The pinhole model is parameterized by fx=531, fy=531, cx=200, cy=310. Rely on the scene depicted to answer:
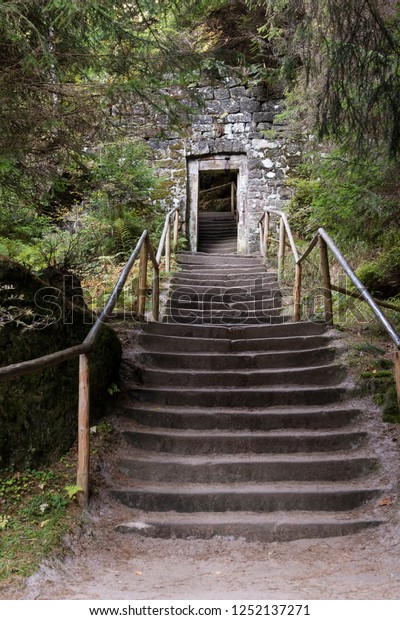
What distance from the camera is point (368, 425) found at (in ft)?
13.5

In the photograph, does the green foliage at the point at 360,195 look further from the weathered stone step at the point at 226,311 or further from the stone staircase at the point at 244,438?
the weathered stone step at the point at 226,311

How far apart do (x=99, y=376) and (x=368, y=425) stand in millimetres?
2100

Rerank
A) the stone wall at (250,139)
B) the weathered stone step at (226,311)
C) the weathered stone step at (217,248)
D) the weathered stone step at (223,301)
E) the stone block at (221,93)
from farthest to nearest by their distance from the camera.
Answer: the weathered stone step at (217,248)
the stone block at (221,93)
the stone wall at (250,139)
the weathered stone step at (223,301)
the weathered stone step at (226,311)

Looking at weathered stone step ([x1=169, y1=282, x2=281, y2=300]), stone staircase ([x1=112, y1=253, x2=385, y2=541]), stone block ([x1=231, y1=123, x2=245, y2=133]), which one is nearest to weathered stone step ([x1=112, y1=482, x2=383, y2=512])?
stone staircase ([x1=112, y1=253, x2=385, y2=541])

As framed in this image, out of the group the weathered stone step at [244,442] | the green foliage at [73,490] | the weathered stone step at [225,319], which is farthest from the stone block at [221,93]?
the green foliage at [73,490]

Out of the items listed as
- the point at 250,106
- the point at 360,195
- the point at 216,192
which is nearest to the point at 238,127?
the point at 250,106

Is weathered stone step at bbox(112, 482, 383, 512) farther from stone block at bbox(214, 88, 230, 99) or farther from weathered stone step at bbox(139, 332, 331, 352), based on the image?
stone block at bbox(214, 88, 230, 99)

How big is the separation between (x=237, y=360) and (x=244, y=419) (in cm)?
92

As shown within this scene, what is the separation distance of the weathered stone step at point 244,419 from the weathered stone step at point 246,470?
0.49m

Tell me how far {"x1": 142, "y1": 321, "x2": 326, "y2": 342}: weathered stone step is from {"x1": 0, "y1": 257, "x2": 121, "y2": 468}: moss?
6.33 feet

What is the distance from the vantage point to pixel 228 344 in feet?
17.8

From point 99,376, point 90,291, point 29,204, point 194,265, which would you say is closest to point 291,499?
point 99,376

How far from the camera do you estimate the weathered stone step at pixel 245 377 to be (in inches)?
187

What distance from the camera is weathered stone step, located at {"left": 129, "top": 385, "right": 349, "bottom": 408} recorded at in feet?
14.7
